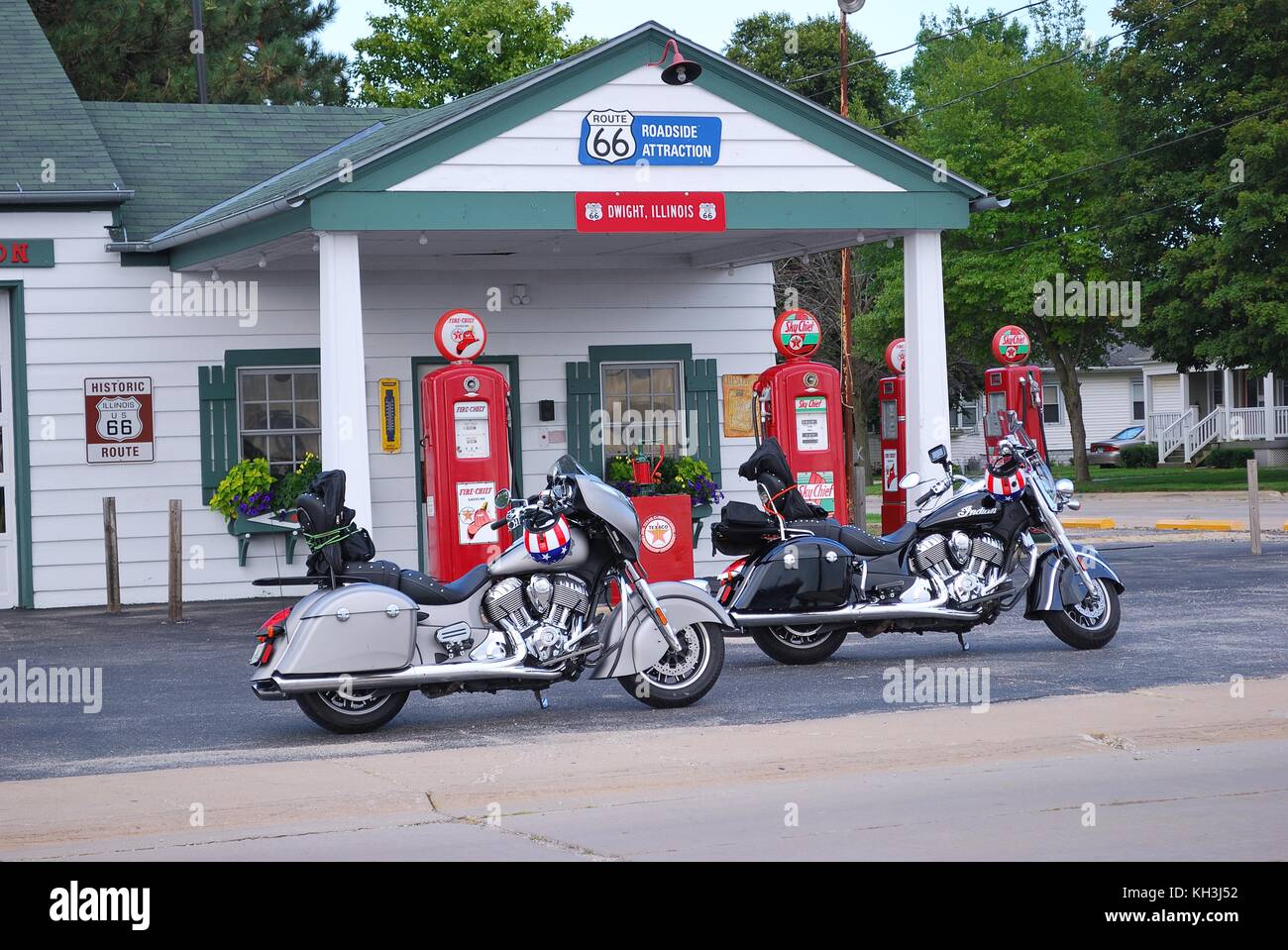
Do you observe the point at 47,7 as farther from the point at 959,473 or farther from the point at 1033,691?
the point at 1033,691

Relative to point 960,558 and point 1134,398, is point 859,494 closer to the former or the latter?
point 960,558

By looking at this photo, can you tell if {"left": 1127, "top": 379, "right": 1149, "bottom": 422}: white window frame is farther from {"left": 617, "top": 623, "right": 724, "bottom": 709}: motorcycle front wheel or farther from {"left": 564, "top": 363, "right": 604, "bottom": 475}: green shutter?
{"left": 617, "top": 623, "right": 724, "bottom": 709}: motorcycle front wheel

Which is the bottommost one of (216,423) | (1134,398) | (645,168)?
(216,423)

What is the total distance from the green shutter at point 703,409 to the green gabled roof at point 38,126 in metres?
6.47

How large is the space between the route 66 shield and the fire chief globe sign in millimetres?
5476

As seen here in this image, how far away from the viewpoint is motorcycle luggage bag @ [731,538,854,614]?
11.2 metres

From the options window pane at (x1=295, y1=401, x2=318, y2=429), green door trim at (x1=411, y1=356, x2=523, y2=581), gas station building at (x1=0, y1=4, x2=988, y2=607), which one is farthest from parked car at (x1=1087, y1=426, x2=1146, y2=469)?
window pane at (x1=295, y1=401, x2=318, y2=429)

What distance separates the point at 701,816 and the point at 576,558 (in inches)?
104

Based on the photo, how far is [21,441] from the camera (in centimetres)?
1664

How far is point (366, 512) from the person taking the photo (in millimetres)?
13820

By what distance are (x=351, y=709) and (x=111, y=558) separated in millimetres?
7547

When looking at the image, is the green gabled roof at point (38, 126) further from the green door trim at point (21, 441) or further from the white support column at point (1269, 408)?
the white support column at point (1269, 408)

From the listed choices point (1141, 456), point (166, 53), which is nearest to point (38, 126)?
point (166, 53)
